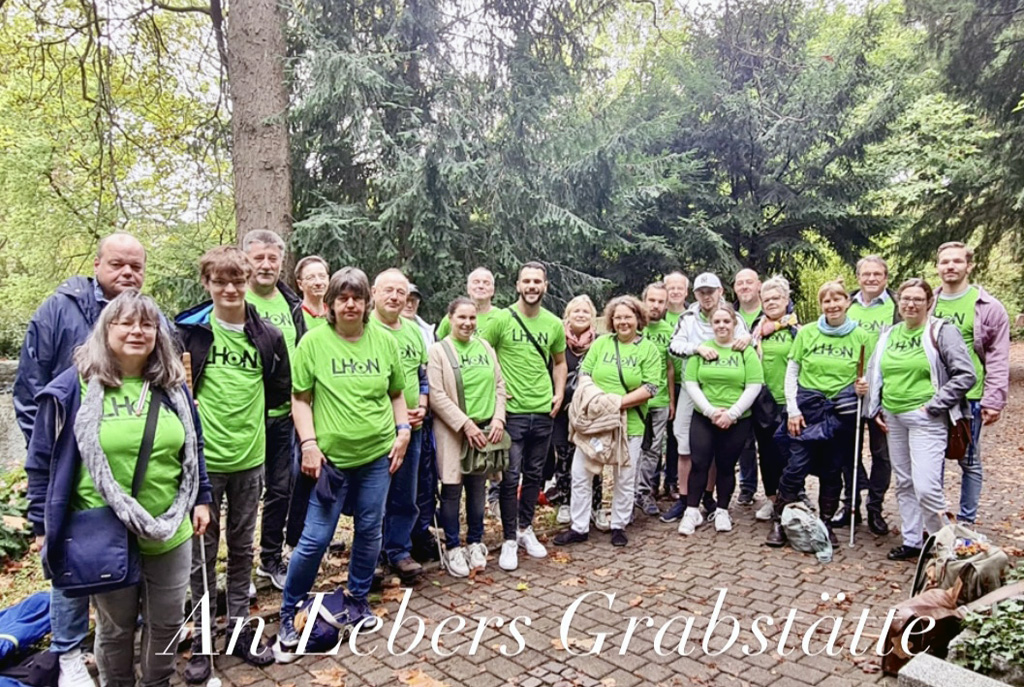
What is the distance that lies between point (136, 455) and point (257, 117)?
5.17 metres

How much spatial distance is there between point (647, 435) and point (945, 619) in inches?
112

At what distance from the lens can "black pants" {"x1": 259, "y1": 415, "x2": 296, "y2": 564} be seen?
384 centimetres

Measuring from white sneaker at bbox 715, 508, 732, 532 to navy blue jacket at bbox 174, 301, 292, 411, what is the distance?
3.71 meters

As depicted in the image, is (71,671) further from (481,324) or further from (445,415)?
(481,324)

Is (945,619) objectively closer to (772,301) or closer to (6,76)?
(772,301)

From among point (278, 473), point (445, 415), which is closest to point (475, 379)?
point (445, 415)

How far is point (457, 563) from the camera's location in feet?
14.8

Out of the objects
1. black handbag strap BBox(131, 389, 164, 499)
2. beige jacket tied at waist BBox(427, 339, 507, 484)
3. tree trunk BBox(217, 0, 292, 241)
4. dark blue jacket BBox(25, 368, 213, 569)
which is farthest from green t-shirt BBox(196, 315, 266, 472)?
tree trunk BBox(217, 0, 292, 241)

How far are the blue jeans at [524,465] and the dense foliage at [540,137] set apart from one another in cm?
309

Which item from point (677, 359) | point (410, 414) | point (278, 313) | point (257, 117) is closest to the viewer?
point (278, 313)

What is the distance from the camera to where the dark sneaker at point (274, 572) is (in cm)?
414

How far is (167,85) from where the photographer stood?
35.9 ft

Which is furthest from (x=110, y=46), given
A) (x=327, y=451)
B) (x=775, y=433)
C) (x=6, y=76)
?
(x=775, y=433)

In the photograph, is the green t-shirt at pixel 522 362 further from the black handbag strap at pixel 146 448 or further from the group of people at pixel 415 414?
the black handbag strap at pixel 146 448
